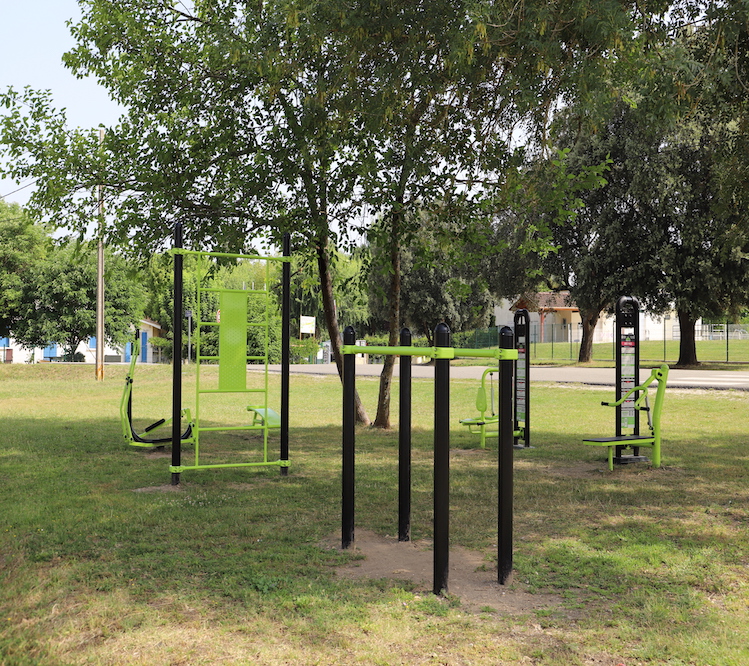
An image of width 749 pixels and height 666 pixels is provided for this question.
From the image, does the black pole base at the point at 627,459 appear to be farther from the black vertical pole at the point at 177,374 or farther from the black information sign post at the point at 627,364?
the black vertical pole at the point at 177,374

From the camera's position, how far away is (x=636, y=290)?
31.4m

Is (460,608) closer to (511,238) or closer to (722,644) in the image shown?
(722,644)

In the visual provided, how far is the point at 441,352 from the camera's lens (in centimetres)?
478

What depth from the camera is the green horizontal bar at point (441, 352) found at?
15.7 feet

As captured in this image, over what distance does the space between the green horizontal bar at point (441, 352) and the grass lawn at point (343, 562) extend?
1468mm

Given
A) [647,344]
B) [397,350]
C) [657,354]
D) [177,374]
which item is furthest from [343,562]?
[647,344]

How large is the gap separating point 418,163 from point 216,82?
13.4 feet

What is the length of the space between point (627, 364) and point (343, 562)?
589 centimetres

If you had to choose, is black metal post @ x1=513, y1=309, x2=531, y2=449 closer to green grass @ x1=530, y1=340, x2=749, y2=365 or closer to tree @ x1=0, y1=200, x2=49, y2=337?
green grass @ x1=530, y1=340, x2=749, y2=365

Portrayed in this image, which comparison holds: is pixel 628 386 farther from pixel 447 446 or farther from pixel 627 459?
pixel 447 446

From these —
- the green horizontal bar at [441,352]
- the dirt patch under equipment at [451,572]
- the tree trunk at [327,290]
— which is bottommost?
the dirt patch under equipment at [451,572]

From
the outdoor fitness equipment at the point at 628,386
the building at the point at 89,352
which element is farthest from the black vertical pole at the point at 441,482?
the building at the point at 89,352

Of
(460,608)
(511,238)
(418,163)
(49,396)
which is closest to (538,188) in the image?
(418,163)

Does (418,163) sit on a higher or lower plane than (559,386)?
higher
